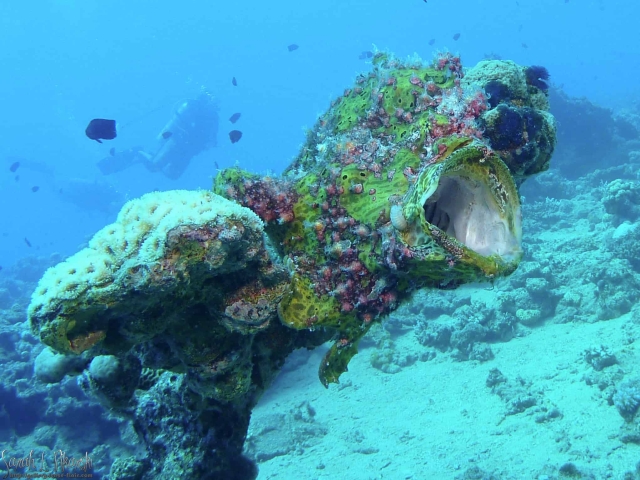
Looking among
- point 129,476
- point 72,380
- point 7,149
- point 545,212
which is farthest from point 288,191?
point 7,149

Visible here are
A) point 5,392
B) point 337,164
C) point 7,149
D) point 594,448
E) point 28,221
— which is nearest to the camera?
point 337,164

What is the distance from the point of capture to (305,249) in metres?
2.97

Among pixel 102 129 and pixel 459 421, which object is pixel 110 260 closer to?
pixel 459 421

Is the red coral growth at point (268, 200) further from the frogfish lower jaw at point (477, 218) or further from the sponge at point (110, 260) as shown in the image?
the frogfish lower jaw at point (477, 218)

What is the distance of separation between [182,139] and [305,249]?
36.8 m

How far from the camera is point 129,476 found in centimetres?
400

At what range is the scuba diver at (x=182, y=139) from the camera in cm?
3456

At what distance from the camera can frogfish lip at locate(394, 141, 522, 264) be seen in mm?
2234

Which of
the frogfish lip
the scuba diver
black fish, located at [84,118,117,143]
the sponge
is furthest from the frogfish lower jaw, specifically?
the scuba diver

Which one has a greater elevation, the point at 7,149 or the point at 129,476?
the point at 7,149

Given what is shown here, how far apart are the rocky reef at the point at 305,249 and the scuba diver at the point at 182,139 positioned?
33.9m

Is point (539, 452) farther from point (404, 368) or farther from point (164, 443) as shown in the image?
point (164, 443)

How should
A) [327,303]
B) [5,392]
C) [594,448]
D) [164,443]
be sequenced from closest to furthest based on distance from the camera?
[327,303]
[164,443]
[594,448]
[5,392]

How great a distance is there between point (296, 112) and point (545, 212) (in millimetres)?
175397
